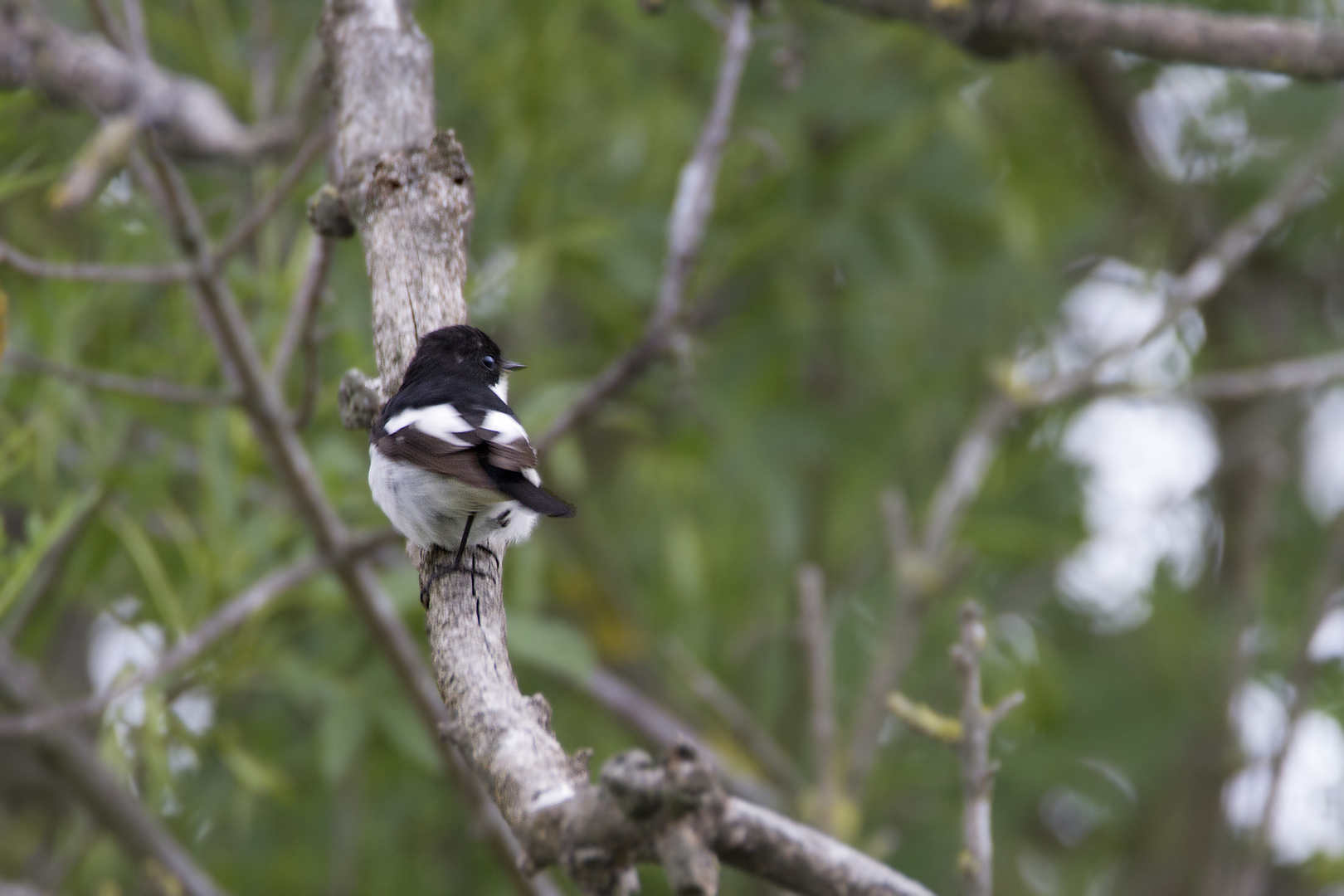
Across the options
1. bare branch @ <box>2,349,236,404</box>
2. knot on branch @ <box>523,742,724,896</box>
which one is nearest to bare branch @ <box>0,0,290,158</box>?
bare branch @ <box>2,349,236,404</box>

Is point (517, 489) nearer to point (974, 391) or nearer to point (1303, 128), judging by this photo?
point (974, 391)

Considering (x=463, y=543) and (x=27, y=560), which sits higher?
(x=27, y=560)

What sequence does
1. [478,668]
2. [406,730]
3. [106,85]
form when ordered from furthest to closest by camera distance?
[406,730]
[106,85]
[478,668]

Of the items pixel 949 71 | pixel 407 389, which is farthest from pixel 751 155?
pixel 407 389

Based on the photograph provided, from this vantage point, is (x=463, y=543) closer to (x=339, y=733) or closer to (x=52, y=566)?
(x=339, y=733)

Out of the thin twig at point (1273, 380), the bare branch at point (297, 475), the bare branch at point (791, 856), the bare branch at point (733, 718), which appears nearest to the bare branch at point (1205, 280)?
the thin twig at point (1273, 380)

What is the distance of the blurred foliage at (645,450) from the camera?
11.6ft

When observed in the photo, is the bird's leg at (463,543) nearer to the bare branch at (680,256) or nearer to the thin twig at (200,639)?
the thin twig at (200,639)

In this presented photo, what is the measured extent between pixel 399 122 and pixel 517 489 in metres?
0.69

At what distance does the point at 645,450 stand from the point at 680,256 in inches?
70.4

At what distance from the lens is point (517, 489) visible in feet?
6.52

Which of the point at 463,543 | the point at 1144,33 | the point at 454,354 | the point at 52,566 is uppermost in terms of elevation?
the point at 1144,33

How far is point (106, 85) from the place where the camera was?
100.0 inches

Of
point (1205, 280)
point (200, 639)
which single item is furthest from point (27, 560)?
point (1205, 280)
